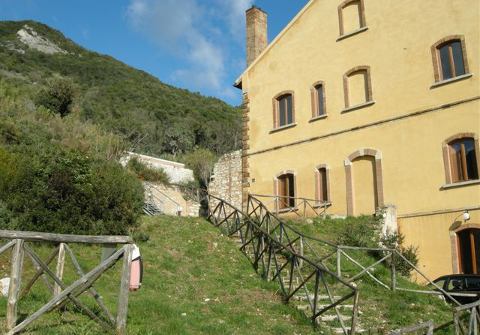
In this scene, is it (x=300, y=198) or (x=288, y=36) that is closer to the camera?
(x=300, y=198)

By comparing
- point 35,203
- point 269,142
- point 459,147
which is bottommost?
point 35,203

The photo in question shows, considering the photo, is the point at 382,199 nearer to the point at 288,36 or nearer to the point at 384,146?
the point at 384,146

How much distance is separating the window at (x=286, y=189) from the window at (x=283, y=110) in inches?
86.4

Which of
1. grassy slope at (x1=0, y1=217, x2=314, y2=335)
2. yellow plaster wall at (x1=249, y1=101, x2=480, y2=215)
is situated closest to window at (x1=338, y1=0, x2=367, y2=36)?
yellow plaster wall at (x1=249, y1=101, x2=480, y2=215)

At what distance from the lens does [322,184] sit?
2016 centimetres

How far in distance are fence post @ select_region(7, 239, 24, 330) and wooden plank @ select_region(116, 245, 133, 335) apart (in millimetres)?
1333

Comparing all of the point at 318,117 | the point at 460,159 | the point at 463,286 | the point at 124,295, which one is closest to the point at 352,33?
the point at 318,117

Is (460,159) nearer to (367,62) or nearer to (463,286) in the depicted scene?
(367,62)

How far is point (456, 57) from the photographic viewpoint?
17422 millimetres

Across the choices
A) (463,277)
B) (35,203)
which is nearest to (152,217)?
(35,203)

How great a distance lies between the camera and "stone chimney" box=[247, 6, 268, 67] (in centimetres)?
2394

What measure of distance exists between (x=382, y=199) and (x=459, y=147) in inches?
121

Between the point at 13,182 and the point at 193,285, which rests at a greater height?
the point at 13,182

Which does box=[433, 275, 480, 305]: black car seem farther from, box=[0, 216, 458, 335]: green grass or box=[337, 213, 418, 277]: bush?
box=[337, 213, 418, 277]: bush
